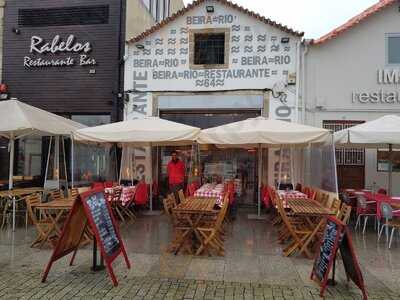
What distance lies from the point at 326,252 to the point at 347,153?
731 centimetres

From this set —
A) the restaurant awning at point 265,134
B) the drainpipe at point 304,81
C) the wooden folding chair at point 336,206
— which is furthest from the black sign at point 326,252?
the drainpipe at point 304,81

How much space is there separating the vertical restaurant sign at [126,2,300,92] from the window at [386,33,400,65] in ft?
8.45

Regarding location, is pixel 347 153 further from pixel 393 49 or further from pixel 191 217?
pixel 191 217

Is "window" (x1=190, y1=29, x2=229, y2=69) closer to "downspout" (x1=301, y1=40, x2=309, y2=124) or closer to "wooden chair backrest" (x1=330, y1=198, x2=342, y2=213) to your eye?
"downspout" (x1=301, y1=40, x2=309, y2=124)

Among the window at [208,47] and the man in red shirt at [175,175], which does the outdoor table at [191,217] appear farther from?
the window at [208,47]

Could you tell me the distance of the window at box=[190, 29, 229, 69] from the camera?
12297 millimetres

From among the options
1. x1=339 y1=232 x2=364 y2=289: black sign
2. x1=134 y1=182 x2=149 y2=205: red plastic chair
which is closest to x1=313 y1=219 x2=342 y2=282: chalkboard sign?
x1=339 y1=232 x2=364 y2=289: black sign

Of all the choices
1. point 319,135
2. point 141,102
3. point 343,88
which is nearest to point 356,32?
point 343,88

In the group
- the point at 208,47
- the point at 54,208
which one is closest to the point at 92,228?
the point at 54,208

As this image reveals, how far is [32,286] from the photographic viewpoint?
5156mm

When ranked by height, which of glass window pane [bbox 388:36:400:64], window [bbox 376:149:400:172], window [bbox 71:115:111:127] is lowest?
window [bbox 376:149:400:172]

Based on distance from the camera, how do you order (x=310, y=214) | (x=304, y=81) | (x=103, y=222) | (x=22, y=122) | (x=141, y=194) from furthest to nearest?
(x=304, y=81) < (x=141, y=194) < (x=22, y=122) < (x=310, y=214) < (x=103, y=222)

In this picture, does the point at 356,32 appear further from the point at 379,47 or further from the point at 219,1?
the point at 219,1

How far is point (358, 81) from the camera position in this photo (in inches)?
465
